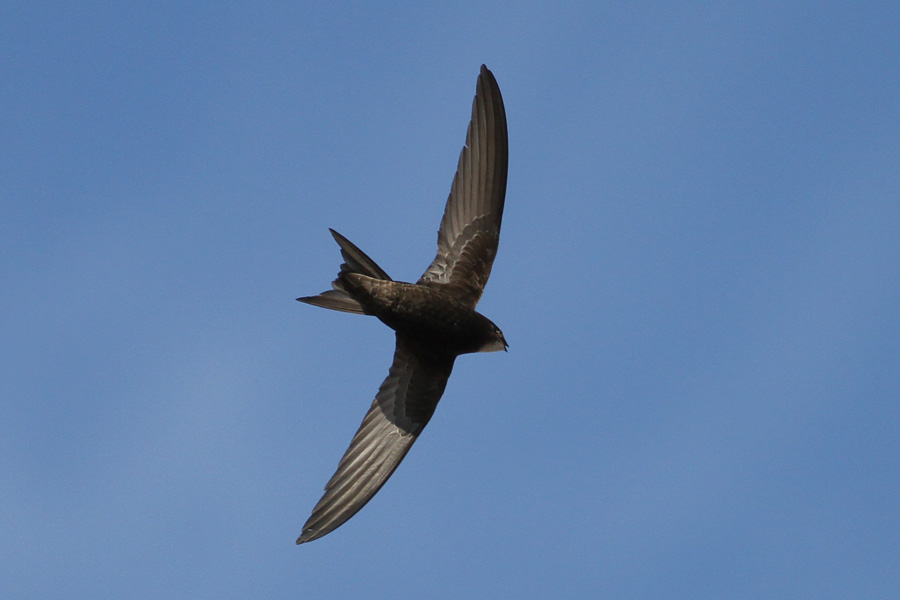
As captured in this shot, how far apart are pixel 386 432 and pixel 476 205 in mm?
2314

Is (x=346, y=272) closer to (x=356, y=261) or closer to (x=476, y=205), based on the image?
(x=356, y=261)

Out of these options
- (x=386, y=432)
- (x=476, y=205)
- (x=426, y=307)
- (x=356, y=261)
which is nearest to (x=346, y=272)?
(x=356, y=261)

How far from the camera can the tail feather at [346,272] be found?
8633 mm

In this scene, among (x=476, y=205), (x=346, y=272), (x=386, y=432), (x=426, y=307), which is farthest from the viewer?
(x=476, y=205)

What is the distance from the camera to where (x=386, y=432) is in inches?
371

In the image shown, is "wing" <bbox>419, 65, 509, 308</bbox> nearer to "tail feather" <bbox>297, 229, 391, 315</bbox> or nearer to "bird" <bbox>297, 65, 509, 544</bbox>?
"bird" <bbox>297, 65, 509, 544</bbox>

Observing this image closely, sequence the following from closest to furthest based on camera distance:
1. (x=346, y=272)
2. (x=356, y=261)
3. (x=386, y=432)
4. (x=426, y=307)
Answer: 1. (x=356, y=261)
2. (x=346, y=272)
3. (x=426, y=307)
4. (x=386, y=432)

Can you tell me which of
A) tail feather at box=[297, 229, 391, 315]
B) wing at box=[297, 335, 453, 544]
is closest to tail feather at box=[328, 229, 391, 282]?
tail feather at box=[297, 229, 391, 315]

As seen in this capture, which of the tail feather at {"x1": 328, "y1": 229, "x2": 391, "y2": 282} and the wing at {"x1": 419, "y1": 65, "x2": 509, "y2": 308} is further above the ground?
the wing at {"x1": 419, "y1": 65, "x2": 509, "y2": 308}

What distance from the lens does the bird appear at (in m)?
8.93

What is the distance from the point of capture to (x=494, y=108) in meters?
9.86

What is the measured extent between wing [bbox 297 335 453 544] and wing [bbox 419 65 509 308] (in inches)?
29.5

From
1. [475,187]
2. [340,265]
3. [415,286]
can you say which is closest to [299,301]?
[340,265]

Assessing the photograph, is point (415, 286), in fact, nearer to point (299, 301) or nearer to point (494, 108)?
point (299, 301)
